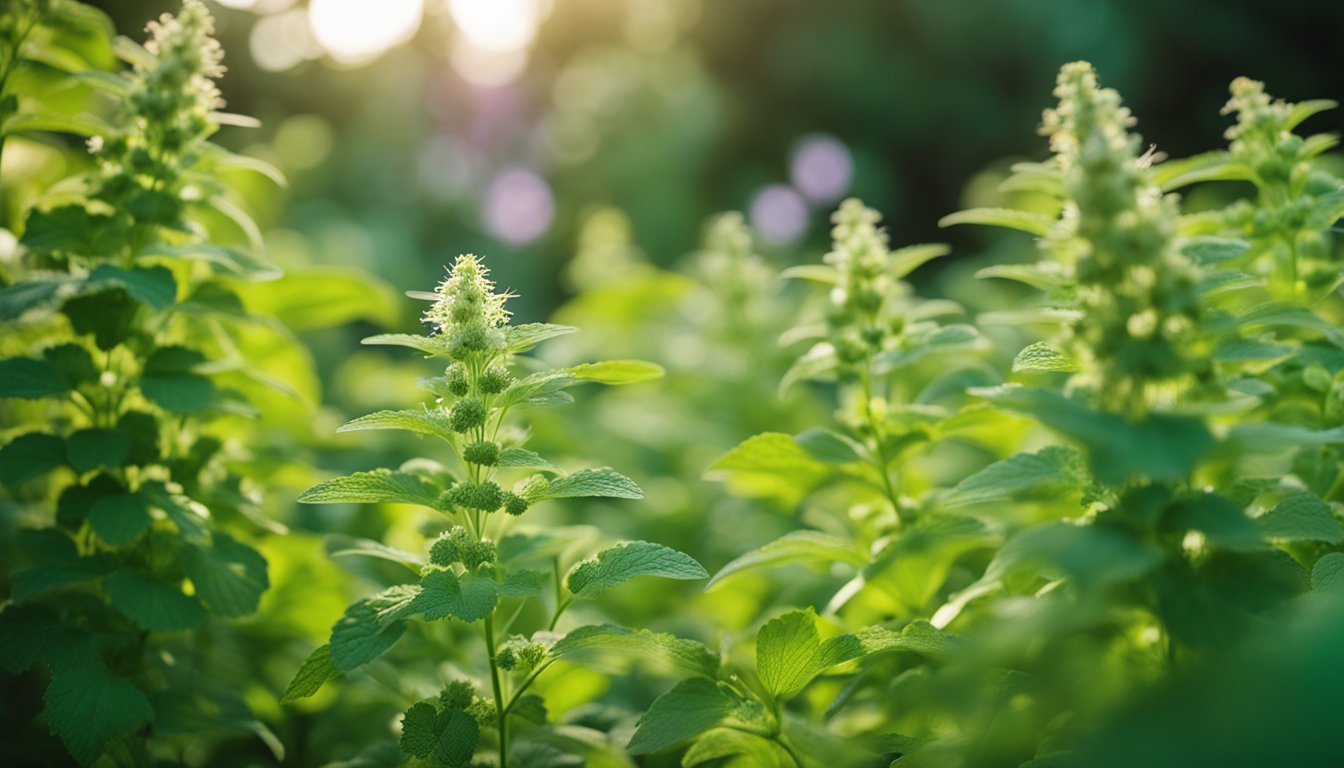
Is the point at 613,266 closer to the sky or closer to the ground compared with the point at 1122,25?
closer to the ground

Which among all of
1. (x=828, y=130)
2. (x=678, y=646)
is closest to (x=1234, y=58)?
(x=828, y=130)

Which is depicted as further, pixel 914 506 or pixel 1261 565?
pixel 914 506

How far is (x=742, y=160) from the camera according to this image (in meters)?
4.38

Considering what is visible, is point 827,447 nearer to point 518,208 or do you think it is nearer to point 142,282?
point 142,282

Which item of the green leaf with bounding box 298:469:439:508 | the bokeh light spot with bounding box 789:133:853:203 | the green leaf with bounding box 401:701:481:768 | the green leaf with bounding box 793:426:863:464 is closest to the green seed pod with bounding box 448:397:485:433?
the green leaf with bounding box 298:469:439:508

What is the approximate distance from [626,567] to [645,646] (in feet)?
0.32

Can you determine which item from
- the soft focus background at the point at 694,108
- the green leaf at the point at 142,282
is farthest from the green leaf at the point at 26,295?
the soft focus background at the point at 694,108

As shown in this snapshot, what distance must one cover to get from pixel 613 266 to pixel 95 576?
6.40 feet

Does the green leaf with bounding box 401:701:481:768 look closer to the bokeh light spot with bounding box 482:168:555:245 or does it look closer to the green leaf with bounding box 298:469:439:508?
the green leaf with bounding box 298:469:439:508

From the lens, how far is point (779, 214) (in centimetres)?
376

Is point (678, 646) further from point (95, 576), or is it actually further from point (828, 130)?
point (828, 130)

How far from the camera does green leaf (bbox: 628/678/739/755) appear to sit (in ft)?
3.33

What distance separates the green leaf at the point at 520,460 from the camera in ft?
3.37

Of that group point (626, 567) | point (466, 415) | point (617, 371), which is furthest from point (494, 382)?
point (626, 567)
